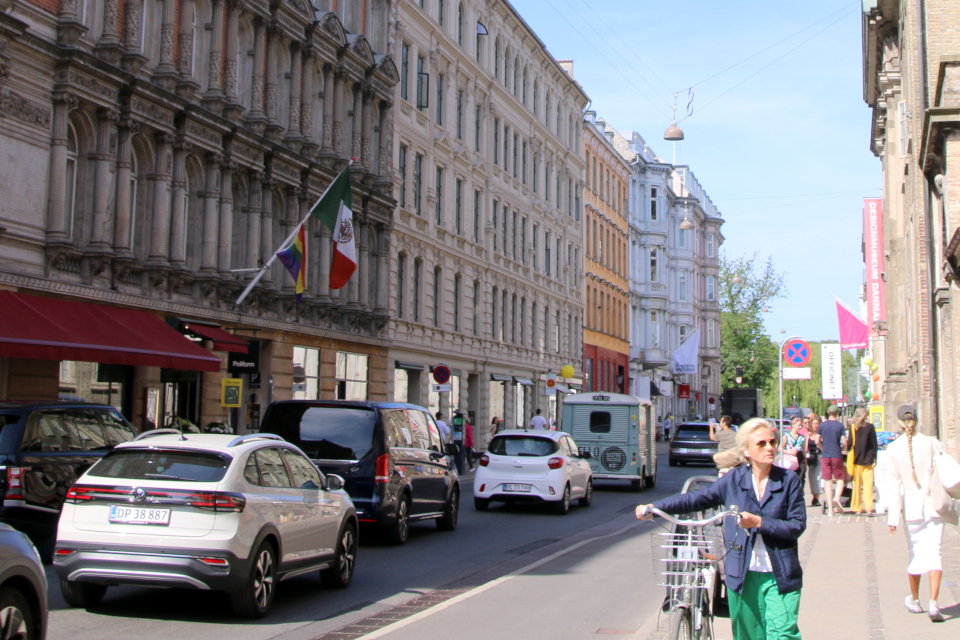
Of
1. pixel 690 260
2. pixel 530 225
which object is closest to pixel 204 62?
pixel 530 225

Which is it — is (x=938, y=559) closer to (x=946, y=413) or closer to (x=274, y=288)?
(x=946, y=413)

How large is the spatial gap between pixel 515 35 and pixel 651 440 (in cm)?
2721

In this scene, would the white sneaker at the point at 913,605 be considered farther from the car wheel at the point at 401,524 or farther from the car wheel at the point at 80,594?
the car wheel at the point at 401,524

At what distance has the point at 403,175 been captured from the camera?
1507 inches

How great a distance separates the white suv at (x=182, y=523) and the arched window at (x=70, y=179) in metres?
12.5

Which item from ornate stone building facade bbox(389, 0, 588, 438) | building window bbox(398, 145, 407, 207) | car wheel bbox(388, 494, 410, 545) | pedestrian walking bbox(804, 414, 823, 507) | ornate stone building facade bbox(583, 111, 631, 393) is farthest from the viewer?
ornate stone building facade bbox(583, 111, 631, 393)

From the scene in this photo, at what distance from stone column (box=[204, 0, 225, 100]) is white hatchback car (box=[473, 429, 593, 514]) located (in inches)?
433

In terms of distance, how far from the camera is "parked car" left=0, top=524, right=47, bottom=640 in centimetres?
627

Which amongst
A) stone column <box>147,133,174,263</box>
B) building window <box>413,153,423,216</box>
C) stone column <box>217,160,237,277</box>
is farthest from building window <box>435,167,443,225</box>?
stone column <box>147,133,174,263</box>

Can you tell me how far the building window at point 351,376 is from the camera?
33.6m

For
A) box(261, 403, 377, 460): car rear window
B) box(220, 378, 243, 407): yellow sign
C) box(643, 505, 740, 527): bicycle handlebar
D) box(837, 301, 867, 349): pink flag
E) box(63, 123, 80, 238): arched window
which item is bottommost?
box(643, 505, 740, 527): bicycle handlebar

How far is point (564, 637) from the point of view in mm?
9297

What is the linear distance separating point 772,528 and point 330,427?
996 cm

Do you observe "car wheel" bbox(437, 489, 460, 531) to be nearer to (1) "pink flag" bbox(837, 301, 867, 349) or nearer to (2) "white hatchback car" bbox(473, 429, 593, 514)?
(2) "white hatchback car" bbox(473, 429, 593, 514)
